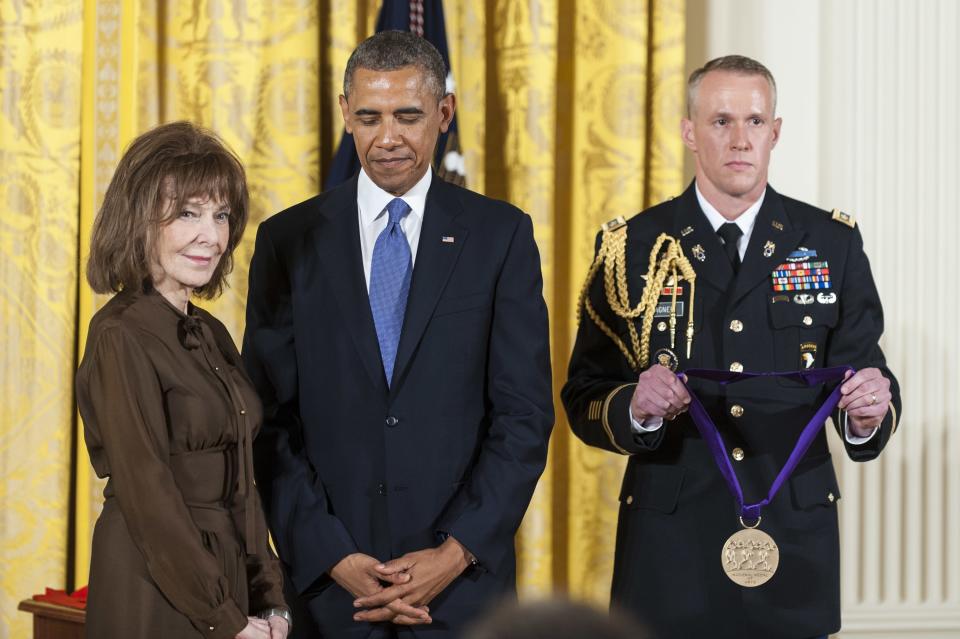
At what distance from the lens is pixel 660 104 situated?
3506mm

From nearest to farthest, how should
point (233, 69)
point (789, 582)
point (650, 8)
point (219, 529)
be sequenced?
point (219, 529) < point (789, 582) < point (233, 69) < point (650, 8)

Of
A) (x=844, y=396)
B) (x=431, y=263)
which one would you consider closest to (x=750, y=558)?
(x=844, y=396)

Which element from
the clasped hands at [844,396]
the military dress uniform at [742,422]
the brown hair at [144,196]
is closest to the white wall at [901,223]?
the military dress uniform at [742,422]

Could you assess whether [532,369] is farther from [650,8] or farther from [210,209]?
[650,8]

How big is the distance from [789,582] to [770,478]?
21 cm

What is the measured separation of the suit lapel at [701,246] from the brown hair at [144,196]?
1013mm

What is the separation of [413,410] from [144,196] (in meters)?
0.61

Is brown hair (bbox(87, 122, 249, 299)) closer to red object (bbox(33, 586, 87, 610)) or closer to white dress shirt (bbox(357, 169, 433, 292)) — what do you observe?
white dress shirt (bbox(357, 169, 433, 292))

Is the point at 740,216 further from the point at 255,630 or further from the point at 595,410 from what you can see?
the point at 255,630

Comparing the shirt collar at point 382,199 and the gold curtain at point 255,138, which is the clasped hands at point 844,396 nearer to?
the shirt collar at point 382,199

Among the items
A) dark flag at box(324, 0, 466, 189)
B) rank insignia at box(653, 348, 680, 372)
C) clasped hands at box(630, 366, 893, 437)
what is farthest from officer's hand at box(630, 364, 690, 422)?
dark flag at box(324, 0, 466, 189)

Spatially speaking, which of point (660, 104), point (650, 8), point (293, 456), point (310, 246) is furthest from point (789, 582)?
point (650, 8)

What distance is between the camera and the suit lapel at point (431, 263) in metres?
2.11

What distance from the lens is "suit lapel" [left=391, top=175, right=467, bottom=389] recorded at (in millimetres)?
2109
